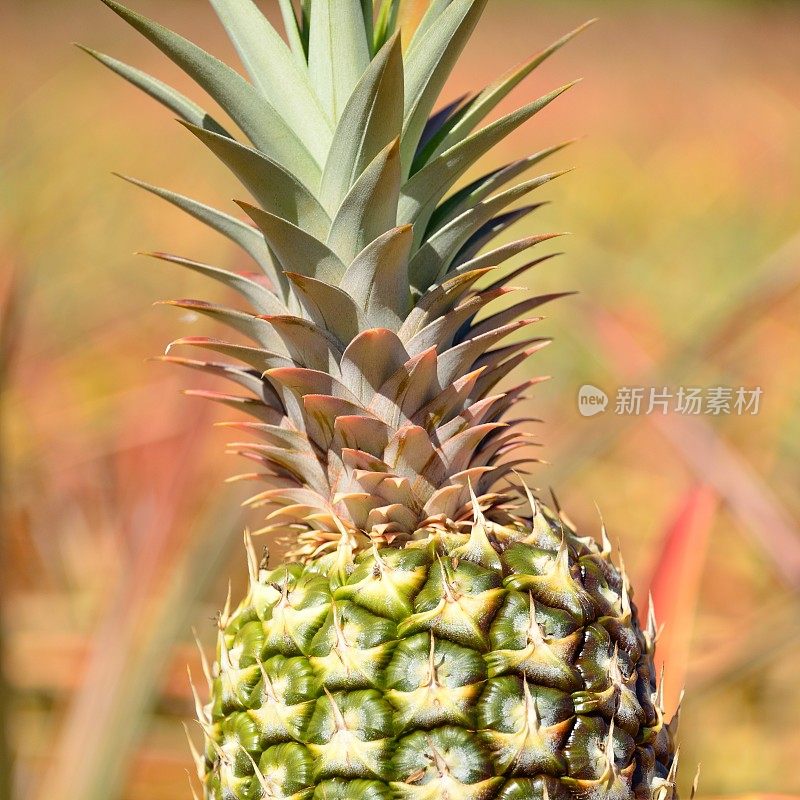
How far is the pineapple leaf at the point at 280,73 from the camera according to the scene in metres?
0.63

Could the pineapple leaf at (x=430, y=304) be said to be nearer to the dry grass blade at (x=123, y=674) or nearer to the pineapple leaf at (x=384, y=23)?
the pineapple leaf at (x=384, y=23)

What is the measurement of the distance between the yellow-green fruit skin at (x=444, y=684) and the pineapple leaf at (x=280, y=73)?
13.0 inches

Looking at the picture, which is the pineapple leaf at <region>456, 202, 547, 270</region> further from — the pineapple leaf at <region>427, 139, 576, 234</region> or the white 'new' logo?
the white 'new' logo

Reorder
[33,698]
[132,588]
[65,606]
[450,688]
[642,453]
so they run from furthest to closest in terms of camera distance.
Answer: [642,453] → [65,606] → [33,698] → [132,588] → [450,688]

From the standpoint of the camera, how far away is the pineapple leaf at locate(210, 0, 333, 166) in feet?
2.08

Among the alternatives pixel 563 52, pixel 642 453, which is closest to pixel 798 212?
pixel 642 453

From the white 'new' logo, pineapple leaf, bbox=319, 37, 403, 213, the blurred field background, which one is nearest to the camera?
pineapple leaf, bbox=319, 37, 403, 213

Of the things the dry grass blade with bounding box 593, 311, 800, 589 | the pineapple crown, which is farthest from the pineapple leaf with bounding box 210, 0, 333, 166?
the dry grass blade with bounding box 593, 311, 800, 589

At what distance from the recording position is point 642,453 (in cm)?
210

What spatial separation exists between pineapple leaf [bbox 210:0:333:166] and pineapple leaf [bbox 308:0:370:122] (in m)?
0.01

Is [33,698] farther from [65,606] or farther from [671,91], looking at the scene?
[671,91]

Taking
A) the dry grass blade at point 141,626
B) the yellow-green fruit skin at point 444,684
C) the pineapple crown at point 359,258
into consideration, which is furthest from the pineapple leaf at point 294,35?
the dry grass blade at point 141,626

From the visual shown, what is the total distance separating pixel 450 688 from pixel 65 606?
1.27m

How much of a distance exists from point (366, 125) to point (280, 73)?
10cm
